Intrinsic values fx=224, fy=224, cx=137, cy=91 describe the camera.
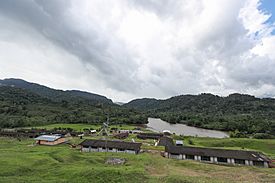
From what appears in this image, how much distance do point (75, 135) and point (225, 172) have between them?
57056 millimetres

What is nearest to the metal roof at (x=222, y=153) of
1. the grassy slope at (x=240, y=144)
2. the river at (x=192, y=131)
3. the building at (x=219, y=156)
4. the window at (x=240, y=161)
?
the building at (x=219, y=156)

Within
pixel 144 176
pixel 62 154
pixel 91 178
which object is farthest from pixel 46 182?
pixel 62 154

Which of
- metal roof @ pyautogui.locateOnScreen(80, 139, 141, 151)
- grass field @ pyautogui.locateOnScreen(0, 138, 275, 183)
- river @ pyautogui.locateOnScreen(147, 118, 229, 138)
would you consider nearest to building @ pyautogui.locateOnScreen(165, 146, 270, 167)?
grass field @ pyautogui.locateOnScreen(0, 138, 275, 183)

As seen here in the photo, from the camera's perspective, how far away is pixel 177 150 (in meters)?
51.2

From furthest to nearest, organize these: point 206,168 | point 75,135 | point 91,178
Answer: point 75,135 < point 206,168 < point 91,178

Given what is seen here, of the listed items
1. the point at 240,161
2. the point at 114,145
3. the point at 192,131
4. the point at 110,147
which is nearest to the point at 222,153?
the point at 240,161

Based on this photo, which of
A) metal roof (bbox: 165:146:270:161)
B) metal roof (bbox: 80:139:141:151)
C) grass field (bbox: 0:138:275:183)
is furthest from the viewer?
metal roof (bbox: 80:139:141:151)

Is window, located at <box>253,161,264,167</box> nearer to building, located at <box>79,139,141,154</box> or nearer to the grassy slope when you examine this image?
the grassy slope

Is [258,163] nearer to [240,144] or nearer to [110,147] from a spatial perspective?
[240,144]

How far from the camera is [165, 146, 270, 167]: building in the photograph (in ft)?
154

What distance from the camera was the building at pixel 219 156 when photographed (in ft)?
154

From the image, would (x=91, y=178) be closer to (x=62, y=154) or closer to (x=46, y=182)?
(x=46, y=182)

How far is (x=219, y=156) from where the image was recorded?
48094 millimetres

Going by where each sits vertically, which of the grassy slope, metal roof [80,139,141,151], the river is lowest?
metal roof [80,139,141,151]
